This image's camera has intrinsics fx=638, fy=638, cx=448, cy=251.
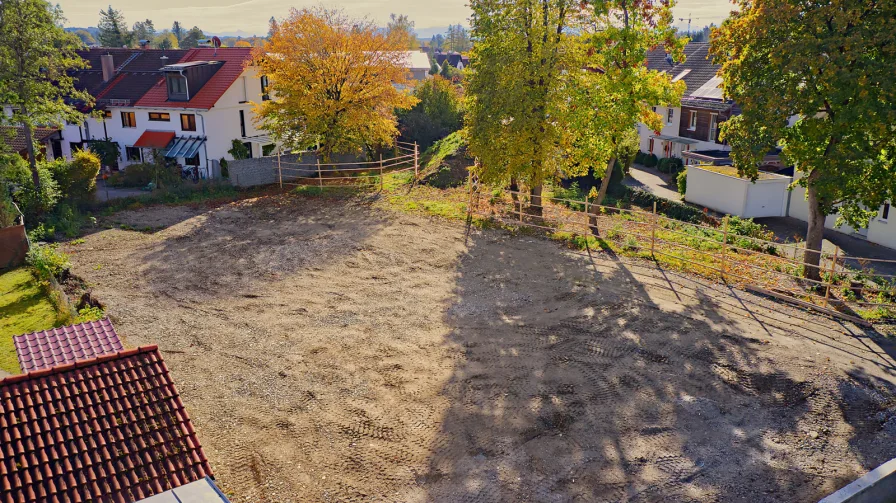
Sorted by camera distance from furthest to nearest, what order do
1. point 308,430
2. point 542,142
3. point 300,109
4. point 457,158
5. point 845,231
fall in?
point 457,158 → point 300,109 → point 845,231 → point 542,142 → point 308,430

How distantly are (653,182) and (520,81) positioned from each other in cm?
1867

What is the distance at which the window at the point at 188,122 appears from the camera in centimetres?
3591

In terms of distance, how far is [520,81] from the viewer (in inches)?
896

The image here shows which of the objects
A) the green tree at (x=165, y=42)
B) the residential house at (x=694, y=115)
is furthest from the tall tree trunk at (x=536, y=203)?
the green tree at (x=165, y=42)

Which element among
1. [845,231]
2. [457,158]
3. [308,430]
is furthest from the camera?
[457,158]

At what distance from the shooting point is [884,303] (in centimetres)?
1664

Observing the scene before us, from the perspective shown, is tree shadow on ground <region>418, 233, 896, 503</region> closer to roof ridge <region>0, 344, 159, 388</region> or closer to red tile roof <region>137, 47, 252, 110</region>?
roof ridge <region>0, 344, 159, 388</region>

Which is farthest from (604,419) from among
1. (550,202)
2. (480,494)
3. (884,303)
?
(550,202)

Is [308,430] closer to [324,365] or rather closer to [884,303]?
[324,365]

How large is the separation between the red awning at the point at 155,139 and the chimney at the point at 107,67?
725 cm

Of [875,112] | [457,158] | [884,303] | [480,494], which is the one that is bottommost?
[480,494]

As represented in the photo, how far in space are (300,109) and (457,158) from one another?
1016cm

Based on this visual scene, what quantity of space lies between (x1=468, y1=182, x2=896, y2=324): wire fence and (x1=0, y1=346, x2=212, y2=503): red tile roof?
14842 millimetres

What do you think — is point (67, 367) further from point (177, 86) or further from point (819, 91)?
point (177, 86)
